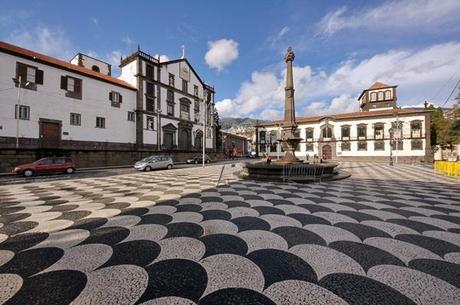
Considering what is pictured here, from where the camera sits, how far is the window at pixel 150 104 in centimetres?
2917

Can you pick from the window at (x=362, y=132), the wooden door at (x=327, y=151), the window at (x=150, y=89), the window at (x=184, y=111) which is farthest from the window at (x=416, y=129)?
the window at (x=150, y=89)

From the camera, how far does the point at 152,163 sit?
63.9 ft

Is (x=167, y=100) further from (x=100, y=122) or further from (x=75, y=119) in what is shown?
(x=75, y=119)

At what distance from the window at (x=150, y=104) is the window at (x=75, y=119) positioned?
8636 millimetres

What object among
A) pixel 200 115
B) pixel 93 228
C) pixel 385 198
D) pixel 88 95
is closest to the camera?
pixel 93 228

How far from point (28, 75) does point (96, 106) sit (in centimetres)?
605

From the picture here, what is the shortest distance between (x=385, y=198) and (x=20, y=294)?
28.3 feet

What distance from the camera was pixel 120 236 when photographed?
358 cm

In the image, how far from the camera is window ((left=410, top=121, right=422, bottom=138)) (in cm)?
3489

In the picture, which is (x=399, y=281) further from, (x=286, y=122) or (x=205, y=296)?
(x=286, y=122)

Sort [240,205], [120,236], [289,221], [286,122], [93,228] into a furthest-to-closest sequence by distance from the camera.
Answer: [286,122] → [240,205] → [289,221] → [93,228] → [120,236]

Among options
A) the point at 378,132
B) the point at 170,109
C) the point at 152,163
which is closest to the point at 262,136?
the point at 378,132

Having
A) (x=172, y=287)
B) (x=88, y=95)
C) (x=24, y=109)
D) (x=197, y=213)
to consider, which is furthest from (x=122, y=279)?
(x=88, y=95)

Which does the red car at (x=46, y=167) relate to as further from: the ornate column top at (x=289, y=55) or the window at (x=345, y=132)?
the window at (x=345, y=132)
